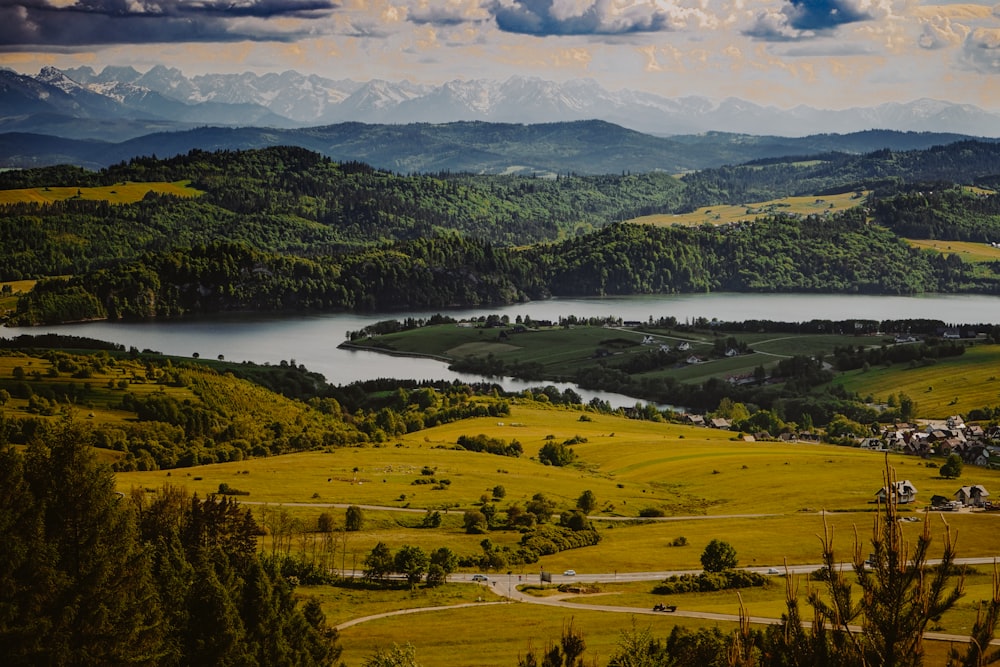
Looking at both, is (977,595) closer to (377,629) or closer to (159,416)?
(377,629)

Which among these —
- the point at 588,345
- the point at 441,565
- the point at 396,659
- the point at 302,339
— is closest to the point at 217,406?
the point at 441,565

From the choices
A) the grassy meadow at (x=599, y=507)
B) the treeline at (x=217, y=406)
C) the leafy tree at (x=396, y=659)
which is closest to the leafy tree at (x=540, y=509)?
the grassy meadow at (x=599, y=507)

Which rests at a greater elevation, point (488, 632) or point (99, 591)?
point (99, 591)

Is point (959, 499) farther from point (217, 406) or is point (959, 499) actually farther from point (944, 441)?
point (217, 406)

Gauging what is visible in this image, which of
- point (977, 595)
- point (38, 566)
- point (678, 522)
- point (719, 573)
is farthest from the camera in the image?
point (678, 522)

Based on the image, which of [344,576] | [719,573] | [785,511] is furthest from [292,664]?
[785,511]

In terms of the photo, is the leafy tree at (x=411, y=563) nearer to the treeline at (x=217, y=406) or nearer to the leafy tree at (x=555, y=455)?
the treeline at (x=217, y=406)
